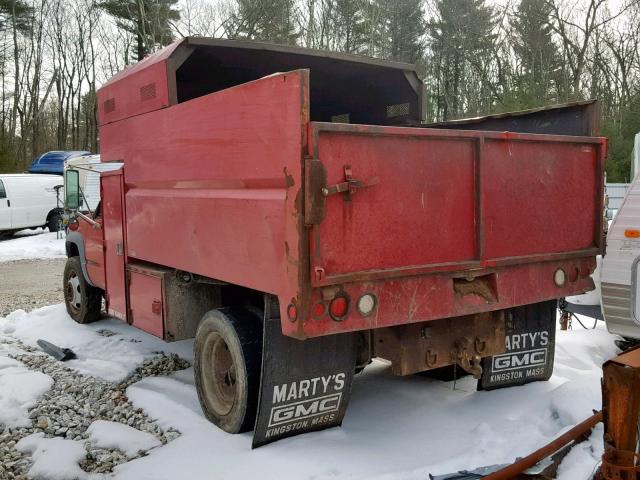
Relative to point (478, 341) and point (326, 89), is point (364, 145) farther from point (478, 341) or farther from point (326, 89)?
point (326, 89)

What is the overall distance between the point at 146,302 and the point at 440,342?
106 inches

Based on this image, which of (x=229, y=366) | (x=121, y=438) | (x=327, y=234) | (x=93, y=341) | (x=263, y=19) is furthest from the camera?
(x=263, y=19)

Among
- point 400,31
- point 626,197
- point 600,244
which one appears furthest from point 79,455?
point 400,31

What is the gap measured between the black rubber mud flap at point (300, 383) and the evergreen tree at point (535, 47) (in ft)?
91.6

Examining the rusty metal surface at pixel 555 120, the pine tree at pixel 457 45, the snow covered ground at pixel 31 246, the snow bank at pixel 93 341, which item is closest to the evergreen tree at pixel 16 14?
the snow covered ground at pixel 31 246

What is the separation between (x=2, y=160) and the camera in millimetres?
27000

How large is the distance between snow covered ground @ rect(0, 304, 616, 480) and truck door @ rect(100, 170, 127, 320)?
68 centimetres

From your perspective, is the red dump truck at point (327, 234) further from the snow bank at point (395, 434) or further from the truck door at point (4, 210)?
the truck door at point (4, 210)

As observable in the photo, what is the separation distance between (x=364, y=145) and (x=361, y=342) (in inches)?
59.6

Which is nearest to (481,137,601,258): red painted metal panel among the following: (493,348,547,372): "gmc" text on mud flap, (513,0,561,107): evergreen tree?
(493,348,547,372): "gmc" text on mud flap

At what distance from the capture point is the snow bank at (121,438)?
13.9 feet

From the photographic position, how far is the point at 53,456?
4066 mm

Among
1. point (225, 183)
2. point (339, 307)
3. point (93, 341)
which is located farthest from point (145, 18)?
point (339, 307)

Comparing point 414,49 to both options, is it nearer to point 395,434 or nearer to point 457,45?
point 457,45
